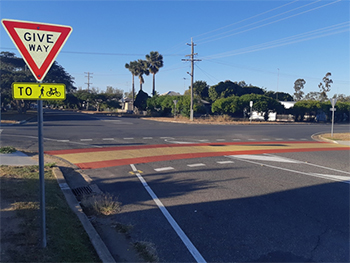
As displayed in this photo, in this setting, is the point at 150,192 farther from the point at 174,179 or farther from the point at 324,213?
the point at 324,213

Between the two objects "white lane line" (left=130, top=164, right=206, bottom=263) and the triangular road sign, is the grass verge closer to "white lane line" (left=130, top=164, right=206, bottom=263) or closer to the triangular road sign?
"white lane line" (left=130, top=164, right=206, bottom=263)

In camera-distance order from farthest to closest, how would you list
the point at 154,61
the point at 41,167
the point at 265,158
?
the point at 154,61
the point at 265,158
the point at 41,167

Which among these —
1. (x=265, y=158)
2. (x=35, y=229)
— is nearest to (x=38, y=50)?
(x=35, y=229)

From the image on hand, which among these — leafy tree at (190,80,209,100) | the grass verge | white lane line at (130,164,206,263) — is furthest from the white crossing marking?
leafy tree at (190,80,209,100)

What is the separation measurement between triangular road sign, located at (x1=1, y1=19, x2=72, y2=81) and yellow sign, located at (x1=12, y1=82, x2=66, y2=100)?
16cm

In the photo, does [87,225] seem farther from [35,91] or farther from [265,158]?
[265,158]

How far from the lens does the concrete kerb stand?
4.29 metres

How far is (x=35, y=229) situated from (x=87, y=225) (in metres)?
0.81

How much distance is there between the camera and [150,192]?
24.5 feet

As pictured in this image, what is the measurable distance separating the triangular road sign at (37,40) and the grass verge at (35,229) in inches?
90.6

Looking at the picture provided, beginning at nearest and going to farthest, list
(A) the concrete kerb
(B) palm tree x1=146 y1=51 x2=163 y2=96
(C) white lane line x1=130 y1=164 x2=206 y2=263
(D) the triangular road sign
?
(D) the triangular road sign, (A) the concrete kerb, (C) white lane line x1=130 y1=164 x2=206 y2=263, (B) palm tree x1=146 y1=51 x2=163 y2=96

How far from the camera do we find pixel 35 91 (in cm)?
386

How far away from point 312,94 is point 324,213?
120 metres

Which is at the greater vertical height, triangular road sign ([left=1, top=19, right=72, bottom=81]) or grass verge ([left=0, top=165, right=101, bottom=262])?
triangular road sign ([left=1, top=19, right=72, bottom=81])
